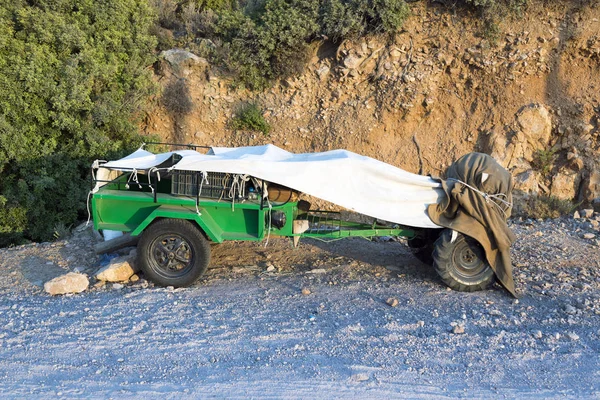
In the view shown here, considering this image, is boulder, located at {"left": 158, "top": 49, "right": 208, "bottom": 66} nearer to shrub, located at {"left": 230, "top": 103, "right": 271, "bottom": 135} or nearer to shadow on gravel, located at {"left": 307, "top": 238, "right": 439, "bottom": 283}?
shrub, located at {"left": 230, "top": 103, "right": 271, "bottom": 135}

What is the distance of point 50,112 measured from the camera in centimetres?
1023

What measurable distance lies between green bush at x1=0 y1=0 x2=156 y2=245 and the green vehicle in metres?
4.68

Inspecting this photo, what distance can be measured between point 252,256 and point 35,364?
3603 millimetres

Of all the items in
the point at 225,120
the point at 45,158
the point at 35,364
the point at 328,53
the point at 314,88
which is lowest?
the point at 35,364

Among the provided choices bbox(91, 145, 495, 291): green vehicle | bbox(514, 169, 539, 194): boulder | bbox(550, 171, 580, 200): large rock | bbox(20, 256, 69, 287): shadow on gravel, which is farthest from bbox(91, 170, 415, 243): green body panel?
bbox(550, 171, 580, 200): large rock

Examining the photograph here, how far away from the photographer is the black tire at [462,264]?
6.02 meters

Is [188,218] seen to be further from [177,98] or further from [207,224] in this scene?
[177,98]

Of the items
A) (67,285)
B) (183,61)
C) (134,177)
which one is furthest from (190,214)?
(183,61)

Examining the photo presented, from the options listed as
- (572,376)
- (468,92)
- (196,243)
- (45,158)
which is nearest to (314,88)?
(468,92)

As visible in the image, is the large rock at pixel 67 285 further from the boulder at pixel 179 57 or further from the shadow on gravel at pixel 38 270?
the boulder at pixel 179 57

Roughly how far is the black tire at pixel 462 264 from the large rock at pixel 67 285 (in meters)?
4.26

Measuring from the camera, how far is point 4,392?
380cm

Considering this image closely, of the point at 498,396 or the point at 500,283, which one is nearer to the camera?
the point at 498,396

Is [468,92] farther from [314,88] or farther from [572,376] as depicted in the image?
[572,376]
